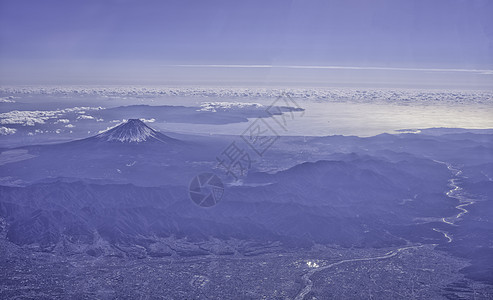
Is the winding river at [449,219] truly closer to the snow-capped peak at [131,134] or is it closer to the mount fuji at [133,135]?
the mount fuji at [133,135]

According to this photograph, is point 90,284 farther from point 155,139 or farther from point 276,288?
point 155,139

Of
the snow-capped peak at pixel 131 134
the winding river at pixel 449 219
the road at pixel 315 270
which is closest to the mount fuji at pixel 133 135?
the snow-capped peak at pixel 131 134

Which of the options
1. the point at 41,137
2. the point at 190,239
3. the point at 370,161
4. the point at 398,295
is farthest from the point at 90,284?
the point at 41,137

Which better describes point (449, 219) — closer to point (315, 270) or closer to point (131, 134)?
point (315, 270)

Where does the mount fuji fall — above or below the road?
above

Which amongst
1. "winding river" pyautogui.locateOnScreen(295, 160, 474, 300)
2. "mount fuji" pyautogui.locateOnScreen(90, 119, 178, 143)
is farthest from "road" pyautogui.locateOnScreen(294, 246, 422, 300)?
"mount fuji" pyautogui.locateOnScreen(90, 119, 178, 143)

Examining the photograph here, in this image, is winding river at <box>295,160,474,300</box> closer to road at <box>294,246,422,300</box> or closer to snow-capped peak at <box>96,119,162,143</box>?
road at <box>294,246,422,300</box>

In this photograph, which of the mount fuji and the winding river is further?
the mount fuji

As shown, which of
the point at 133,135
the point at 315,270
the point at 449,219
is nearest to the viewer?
the point at 315,270

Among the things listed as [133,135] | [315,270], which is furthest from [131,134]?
[315,270]
